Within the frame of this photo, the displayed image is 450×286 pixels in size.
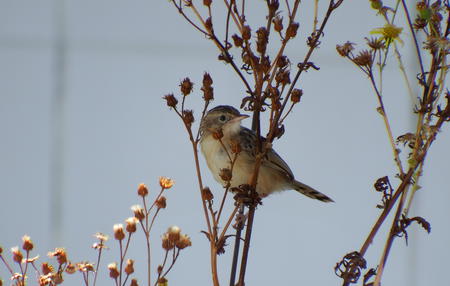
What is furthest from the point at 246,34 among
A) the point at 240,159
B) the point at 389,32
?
the point at 240,159

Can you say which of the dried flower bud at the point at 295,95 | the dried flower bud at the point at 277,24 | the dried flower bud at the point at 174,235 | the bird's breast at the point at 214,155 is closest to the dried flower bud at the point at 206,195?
the dried flower bud at the point at 174,235

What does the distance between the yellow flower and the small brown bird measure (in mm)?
1394

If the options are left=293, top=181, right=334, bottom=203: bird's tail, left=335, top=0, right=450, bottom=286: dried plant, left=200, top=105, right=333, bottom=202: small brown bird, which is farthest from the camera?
left=293, top=181, right=334, bottom=203: bird's tail

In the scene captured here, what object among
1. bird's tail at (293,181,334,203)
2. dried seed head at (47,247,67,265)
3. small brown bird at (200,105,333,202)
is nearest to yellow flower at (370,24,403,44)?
dried seed head at (47,247,67,265)

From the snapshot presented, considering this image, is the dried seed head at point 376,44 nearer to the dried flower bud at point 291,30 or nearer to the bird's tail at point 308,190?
the dried flower bud at point 291,30

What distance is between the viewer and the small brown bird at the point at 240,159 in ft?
8.18

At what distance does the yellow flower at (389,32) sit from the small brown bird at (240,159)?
139 centimetres

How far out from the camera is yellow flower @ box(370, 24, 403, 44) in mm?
1082

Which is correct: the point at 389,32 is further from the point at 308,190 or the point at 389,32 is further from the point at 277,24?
the point at 308,190

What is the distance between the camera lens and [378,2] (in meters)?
1.10

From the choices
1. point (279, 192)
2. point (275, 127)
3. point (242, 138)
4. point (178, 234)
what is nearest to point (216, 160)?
point (242, 138)

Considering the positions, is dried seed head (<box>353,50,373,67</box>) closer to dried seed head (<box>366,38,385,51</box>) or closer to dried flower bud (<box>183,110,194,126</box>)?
dried seed head (<box>366,38,385,51</box>)

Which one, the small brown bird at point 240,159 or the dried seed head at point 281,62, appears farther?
the small brown bird at point 240,159

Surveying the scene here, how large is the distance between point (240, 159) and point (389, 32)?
57.2 inches
